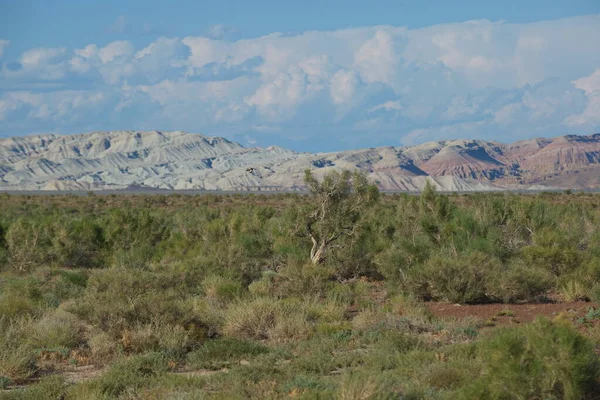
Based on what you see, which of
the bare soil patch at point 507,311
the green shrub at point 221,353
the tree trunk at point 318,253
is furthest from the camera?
the tree trunk at point 318,253

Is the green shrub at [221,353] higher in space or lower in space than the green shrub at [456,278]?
lower

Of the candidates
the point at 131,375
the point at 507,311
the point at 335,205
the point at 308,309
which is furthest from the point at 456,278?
the point at 131,375

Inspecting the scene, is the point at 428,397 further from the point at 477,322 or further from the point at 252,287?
the point at 252,287

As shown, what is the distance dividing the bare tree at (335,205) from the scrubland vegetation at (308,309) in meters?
0.06

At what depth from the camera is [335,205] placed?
985 inches

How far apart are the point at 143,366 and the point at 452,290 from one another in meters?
9.32

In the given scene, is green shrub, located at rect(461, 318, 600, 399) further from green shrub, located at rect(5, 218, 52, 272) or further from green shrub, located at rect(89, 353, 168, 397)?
green shrub, located at rect(5, 218, 52, 272)

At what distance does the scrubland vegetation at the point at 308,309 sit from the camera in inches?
364

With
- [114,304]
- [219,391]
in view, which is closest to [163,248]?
[114,304]

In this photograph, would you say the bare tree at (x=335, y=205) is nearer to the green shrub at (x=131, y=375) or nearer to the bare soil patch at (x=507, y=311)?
the bare soil patch at (x=507, y=311)

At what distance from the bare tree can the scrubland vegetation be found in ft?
0.19

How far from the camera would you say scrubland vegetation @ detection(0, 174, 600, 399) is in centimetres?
926

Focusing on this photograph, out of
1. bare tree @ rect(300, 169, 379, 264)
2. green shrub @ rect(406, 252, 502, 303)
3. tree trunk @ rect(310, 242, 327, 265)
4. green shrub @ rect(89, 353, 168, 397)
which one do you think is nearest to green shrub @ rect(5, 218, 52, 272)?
bare tree @ rect(300, 169, 379, 264)

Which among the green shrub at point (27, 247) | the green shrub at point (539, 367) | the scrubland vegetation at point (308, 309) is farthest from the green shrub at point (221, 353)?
the green shrub at point (27, 247)
